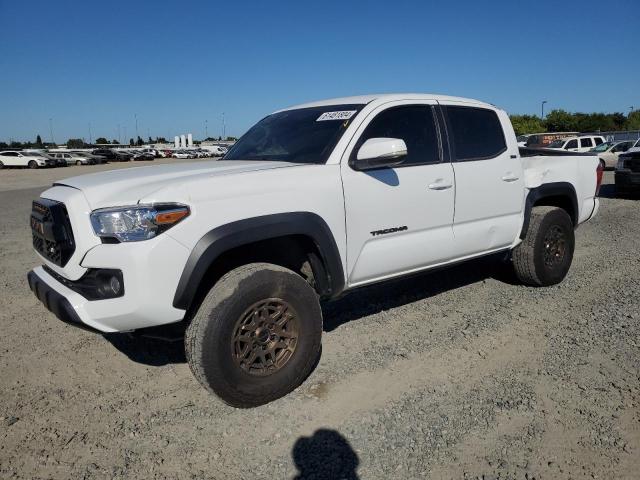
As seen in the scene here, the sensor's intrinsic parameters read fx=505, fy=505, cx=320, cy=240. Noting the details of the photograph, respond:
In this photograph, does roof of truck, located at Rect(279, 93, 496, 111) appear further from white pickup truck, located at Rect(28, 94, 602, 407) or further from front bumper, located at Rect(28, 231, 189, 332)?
front bumper, located at Rect(28, 231, 189, 332)

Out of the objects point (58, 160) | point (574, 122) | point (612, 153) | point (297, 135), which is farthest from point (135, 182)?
point (574, 122)

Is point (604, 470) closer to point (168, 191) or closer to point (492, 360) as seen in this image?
point (492, 360)

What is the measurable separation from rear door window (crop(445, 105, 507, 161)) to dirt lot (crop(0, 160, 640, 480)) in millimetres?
1426

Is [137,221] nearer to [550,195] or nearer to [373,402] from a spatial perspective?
[373,402]

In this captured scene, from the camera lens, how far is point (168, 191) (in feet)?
8.99

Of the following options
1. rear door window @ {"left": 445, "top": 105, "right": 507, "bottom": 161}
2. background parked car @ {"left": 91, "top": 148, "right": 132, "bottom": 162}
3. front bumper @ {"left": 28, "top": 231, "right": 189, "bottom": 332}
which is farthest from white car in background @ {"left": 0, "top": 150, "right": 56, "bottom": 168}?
front bumper @ {"left": 28, "top": 231, "right": 189, "bottom": 332}

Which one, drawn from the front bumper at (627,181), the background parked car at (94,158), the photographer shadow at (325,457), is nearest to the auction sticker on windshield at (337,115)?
the photographer shadow at (325,457)

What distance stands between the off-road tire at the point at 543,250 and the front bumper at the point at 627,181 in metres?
8.78

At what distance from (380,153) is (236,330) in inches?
56.5

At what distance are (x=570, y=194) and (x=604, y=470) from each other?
11.0 feet

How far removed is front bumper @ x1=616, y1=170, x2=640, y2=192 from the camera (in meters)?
12.3

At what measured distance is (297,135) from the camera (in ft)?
12.9

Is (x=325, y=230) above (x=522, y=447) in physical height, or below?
above

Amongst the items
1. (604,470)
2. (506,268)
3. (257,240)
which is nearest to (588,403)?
(604,470)
